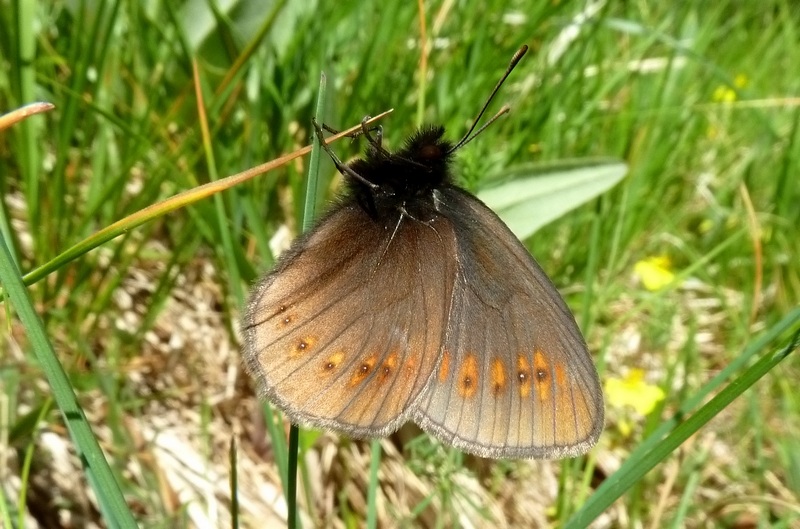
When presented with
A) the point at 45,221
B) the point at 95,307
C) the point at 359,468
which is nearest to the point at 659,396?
the point at 359,468

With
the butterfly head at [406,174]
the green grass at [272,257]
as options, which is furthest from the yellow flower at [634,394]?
the butterfly head at [406,174]

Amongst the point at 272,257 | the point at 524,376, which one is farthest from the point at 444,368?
the point at 272,257

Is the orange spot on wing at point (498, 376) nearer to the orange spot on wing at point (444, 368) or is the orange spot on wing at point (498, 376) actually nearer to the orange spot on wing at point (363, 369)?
the orange spot on wing at point (444, 368)

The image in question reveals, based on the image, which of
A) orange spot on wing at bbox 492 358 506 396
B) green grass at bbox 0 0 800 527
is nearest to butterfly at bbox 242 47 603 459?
orange spot on wing at bbox 492 358 506 396

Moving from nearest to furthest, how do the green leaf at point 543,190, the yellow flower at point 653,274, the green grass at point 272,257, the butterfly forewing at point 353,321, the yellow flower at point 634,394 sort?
the butterfly forewing at point 353,321 → the green grass at point 272,257 → the green leaf at point 543,190 → the yellow flower at point 634,394 → the yellow flower at point 653,274

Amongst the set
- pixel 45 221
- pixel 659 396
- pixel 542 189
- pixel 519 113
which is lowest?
pixel 659 396

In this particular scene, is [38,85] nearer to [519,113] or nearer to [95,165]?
[95,165]

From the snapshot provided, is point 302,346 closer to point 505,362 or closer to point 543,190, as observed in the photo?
point 505,362
